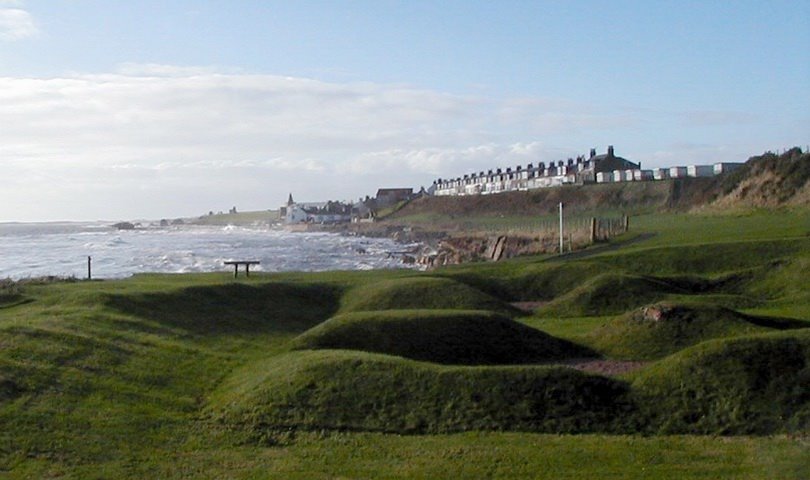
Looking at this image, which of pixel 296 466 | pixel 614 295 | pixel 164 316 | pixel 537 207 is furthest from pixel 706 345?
pixel 537 207

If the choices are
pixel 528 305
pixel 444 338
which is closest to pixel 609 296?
pixel 528 305

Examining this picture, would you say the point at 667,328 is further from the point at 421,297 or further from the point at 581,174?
the point at 581,174

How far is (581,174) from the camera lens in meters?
144

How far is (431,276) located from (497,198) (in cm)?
A: 9467

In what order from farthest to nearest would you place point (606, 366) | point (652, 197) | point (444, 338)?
1. point (652, 197)
2. point (444, 338)
3. point (606, 366)

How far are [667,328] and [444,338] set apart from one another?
6.14 meters

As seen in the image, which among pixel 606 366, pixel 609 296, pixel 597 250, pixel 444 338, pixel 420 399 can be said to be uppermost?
pixel 597 250

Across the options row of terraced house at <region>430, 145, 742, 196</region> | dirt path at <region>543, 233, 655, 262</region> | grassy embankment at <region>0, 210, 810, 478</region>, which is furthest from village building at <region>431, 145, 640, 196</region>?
grassy embankment at <region>0, 210, 810, 478</region>

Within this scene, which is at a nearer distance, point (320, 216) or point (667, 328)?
point (667, 328)

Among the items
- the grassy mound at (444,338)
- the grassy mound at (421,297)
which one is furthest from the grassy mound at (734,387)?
the grassy mound at (421,297)

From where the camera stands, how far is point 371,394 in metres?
18.5

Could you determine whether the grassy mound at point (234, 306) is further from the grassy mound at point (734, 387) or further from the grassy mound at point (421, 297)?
the grassy mound at point (734, 387)

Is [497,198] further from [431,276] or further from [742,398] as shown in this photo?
[742,398]

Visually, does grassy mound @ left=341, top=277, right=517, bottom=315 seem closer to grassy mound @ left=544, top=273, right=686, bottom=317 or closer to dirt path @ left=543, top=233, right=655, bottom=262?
A: grassy mound @ left=544, top=273, right=686, bottom=317
